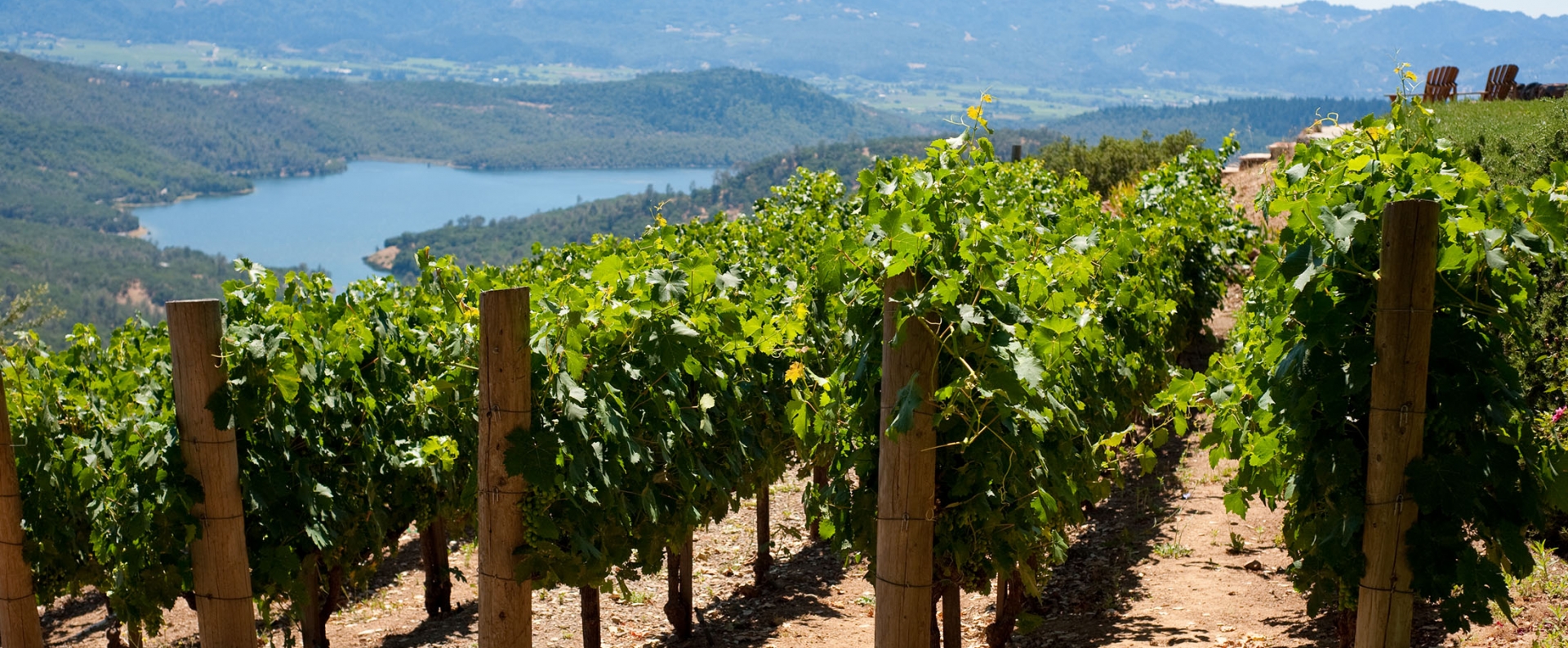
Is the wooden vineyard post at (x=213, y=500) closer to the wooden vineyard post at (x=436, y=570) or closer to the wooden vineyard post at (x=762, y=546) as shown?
the wooden vineyard post at (x=436, y=570)

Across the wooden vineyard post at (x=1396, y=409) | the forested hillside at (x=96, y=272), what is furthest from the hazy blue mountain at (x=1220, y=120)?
the wooden vineyard post at (x=1396, y=409)

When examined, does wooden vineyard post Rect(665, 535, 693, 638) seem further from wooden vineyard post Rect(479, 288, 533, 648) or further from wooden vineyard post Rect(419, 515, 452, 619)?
wooden vineyard post Rect(479, 288, 533, 648)

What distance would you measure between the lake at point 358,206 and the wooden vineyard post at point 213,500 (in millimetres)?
114409

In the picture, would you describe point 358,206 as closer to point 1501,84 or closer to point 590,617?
point 1501,84

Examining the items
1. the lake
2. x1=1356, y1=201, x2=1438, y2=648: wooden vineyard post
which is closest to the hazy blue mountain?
the lake

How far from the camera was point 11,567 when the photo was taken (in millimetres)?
4488

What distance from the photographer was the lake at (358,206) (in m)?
135

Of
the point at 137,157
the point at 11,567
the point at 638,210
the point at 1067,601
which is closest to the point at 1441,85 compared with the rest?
the point at 1067,601

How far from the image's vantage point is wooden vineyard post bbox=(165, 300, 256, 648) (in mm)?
3895

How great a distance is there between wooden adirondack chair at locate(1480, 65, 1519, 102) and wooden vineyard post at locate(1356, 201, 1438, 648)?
1832cm

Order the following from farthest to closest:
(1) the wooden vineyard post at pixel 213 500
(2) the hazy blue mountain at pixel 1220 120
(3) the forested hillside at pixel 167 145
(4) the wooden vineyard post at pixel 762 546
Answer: (3) the forested hillside at pixel 167 145
(2) the hazy blue mountain at pixel 1220 120
(4) the wooden vineyard post at pixel 762 546
(1) the wooden vineyard post at pixel 213 500

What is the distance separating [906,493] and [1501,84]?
65.9ft

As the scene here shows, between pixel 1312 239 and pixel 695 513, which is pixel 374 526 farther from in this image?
pixel 1312 239

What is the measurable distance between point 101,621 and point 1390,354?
1080cm
